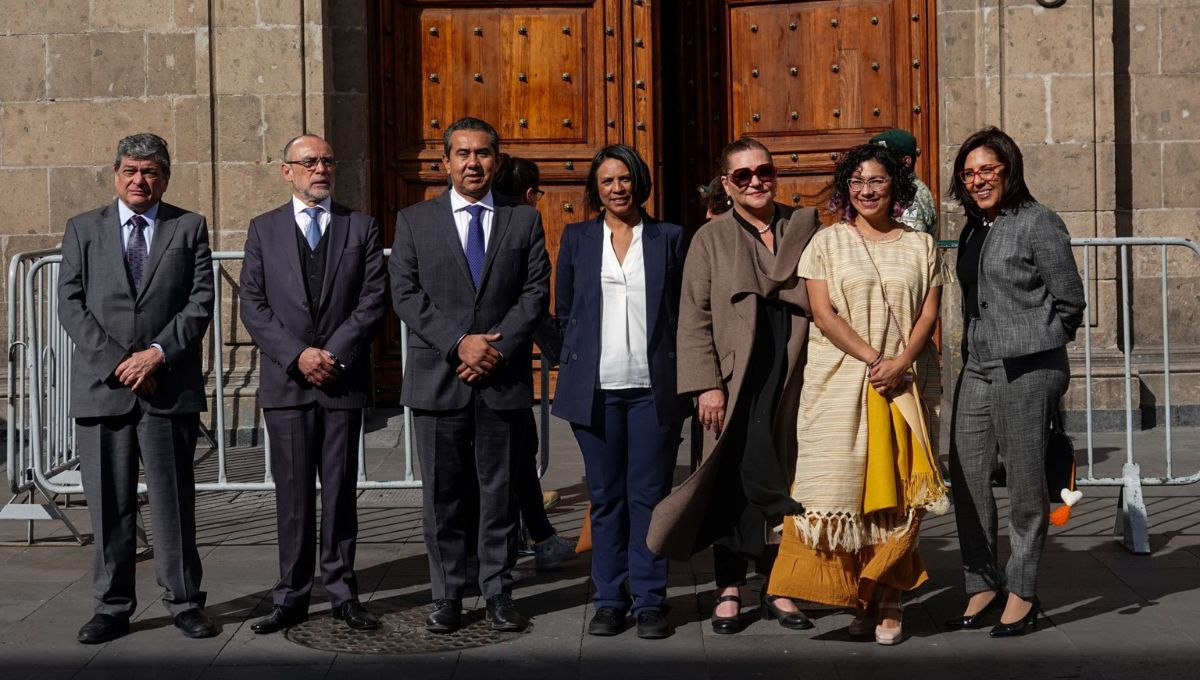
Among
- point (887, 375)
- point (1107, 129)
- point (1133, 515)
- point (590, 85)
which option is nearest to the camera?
point (887, 375)

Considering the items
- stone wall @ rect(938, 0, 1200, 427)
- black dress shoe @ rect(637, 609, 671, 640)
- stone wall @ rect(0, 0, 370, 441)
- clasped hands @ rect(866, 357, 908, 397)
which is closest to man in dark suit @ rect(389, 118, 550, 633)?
black dress shoe @ rect(637, 609, 671, 640)

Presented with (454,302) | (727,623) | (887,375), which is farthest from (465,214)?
(727,623)

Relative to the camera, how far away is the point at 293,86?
419 inches

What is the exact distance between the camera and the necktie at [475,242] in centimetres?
637

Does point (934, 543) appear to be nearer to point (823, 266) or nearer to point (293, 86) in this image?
point (823, 266)

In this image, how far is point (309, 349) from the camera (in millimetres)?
6316

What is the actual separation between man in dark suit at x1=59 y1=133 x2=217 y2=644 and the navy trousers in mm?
1449

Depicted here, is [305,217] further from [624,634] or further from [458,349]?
[624,634]

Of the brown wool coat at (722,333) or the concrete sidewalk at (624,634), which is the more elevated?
the brown wool coat at (722,333)

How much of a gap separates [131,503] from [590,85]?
5.68 metres

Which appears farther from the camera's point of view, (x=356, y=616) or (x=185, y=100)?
(x=185, y=100)

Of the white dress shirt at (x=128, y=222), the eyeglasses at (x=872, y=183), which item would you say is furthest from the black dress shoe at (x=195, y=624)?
the eyeglasses at (x=872, y=183)

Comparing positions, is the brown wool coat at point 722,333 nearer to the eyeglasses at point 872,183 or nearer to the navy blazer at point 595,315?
the navy blazer at point 595,315

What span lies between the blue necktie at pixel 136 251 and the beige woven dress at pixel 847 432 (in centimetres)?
242
